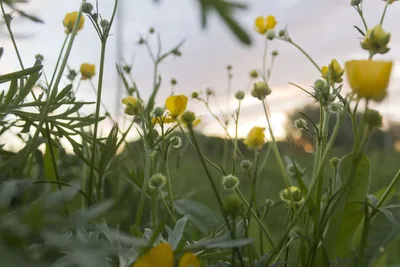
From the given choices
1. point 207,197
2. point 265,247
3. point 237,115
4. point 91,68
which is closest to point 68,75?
point 91,68

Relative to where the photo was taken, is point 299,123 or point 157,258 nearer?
point 157,258

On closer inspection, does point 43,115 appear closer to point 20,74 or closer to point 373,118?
point 20,74

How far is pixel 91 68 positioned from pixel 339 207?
0.57m

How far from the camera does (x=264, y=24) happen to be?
1.02 metres

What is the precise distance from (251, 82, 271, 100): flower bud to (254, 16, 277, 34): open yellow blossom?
15.0 inches

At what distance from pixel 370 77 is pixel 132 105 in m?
0.36

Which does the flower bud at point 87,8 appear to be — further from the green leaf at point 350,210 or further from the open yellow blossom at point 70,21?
the green leaf at point 350,210

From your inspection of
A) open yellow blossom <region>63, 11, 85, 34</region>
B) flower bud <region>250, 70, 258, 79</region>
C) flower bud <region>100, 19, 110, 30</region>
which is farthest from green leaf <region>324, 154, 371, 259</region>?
flower bud <region>250, 70, 258, 79</region>

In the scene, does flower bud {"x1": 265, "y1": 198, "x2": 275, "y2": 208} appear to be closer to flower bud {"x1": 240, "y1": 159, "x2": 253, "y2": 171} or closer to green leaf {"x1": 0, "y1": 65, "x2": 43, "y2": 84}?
flower bud {"x1": 240, "y1": 159, "x2": 253, "y2": 171}

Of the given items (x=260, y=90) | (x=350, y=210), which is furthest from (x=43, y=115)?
(x=350, y=210)

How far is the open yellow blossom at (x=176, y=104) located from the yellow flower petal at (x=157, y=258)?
12.8 inches

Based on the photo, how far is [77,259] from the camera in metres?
0.24

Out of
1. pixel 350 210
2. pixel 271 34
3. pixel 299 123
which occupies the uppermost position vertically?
pixel 271 34

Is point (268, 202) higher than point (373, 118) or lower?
lower
